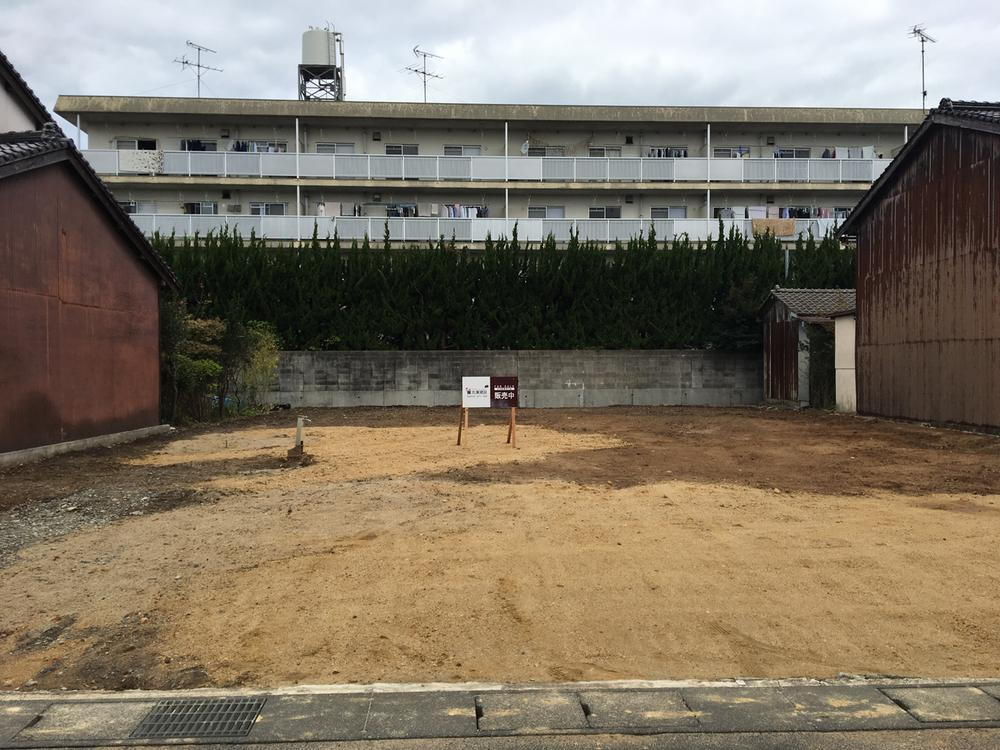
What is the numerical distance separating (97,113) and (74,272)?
16.8m

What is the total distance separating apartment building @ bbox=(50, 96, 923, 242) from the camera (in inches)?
1010

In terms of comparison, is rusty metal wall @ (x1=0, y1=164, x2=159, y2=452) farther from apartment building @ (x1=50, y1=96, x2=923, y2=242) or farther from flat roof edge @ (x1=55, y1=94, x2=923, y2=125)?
flat roof edge @ (x1=55, y1=94, x2=923, y2=125)

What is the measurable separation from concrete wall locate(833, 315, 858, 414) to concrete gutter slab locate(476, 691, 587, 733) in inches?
655

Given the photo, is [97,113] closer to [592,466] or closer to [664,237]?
[664,237]

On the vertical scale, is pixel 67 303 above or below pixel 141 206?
below

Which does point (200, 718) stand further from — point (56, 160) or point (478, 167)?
point (478, 167)

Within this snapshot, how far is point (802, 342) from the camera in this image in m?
19.5

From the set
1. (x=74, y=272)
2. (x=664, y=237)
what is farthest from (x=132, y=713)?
(x=664, y=237)

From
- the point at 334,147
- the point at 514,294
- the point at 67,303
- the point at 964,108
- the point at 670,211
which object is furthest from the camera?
the point at 670,211

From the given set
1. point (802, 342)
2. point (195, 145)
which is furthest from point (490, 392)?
point (195, 145)

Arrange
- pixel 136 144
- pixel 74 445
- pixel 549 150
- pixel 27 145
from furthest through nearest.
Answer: pixel 549 150, pixel 136 144, pixel 74 445, pixel 27 145

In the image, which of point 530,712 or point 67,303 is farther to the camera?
point 67,303

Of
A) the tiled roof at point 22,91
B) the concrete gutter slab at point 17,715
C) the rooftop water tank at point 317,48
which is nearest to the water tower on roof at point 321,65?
the rooftop water tank at point 317,48

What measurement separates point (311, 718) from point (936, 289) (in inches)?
585
